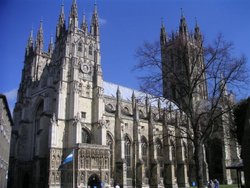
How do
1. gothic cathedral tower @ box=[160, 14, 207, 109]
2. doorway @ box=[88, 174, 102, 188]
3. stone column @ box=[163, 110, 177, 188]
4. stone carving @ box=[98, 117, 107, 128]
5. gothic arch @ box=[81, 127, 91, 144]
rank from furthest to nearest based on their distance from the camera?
stone column @ box=[163, 110, 177, 188] < gothic arch @ box=[81, 127, 91, 144] < stone carving @ box=[98, 117, 107, 128] < doorway @ box=[88, 174, 102, 188] < gothic cathedral tower @ box=[160, 14, 207, 109]

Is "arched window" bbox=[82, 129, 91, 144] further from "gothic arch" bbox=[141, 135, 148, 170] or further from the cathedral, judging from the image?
"gothic arch" bbox=[141, 135, 148, 170]

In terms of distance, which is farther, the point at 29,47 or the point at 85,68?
the point at 29,47

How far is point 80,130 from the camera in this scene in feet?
161

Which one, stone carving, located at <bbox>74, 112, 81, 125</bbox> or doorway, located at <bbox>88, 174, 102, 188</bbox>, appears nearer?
doorway, located at <bbox>88, 174, 102, 188</bbox>

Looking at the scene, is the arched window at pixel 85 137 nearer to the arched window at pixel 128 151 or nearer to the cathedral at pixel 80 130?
the cathedral at pixel 80 130

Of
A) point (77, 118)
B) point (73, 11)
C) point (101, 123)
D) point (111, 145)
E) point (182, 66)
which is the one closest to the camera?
point (182, 66)

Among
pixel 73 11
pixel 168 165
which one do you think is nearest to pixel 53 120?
pixel 73 11

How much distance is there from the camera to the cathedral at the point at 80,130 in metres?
48.4

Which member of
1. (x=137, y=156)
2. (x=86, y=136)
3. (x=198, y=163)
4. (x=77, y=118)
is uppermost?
(x=77, y=118)

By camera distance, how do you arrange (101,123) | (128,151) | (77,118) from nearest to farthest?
(77,118) < (101,123) < (128,151)

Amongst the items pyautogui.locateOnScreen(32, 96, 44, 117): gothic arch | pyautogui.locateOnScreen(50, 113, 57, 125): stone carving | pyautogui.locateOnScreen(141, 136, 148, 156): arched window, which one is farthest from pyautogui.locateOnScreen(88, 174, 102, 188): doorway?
pyautogui.locateOnScreen(32, 96, 44, 117): gothic arch

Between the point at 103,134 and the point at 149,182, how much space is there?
52.3 ft

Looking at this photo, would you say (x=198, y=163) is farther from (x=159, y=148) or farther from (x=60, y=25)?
(x=60, y=25)

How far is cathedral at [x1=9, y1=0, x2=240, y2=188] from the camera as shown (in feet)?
159
